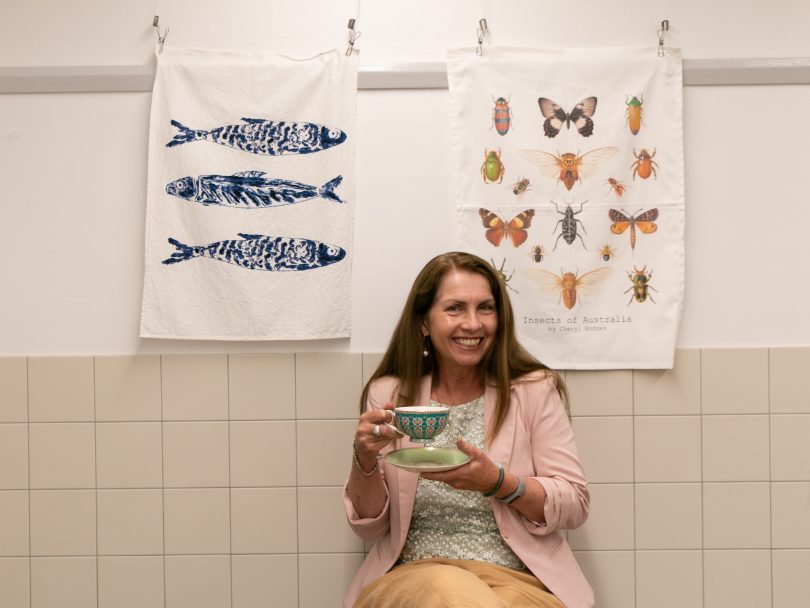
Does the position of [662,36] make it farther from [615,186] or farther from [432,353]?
[432,353]

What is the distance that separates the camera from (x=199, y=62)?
2.15 m

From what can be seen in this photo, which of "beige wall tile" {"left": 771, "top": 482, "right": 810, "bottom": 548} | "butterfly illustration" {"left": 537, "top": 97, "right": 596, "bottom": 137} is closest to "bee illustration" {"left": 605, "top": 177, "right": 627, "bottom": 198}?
"butterfly illustration" {"left": 537, "top": 97, "right": 596, "bottom": 137}

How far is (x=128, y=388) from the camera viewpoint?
2172mm

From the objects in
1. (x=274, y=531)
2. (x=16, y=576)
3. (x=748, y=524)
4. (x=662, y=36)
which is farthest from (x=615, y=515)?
(x=16, y=576)

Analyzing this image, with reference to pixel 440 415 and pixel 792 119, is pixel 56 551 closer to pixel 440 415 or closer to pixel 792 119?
pixel 440 415

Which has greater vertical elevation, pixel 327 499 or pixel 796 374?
pixel 796 374

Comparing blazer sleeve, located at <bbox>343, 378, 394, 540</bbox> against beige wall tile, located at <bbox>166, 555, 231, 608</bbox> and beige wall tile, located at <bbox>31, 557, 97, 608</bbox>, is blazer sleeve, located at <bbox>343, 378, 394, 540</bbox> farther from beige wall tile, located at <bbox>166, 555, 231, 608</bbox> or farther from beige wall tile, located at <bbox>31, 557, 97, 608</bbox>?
beige wall tile, located at <bbox>31, 557, 97, 608</bbox>

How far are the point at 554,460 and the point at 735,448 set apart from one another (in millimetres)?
675

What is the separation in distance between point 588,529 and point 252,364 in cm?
106

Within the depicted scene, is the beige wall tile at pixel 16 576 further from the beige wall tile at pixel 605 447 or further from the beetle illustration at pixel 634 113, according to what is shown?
the beetle illustration at pixel 634 113

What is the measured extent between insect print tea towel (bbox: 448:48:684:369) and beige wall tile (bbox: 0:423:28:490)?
1.37 meters

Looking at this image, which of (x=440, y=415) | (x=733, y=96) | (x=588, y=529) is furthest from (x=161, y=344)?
(x=733, y=96)

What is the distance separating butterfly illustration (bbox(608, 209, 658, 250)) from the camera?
2.15 metres

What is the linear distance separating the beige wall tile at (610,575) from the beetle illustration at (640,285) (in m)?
0.71
